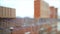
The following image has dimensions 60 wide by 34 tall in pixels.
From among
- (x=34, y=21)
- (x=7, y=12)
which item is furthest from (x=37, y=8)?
(x=7, y=12)

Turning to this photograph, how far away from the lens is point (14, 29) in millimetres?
1106

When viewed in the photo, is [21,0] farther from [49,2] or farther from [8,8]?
[49,2]

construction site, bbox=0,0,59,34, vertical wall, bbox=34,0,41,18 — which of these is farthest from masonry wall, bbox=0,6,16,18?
vertical wall, bbox=34,0,41,18

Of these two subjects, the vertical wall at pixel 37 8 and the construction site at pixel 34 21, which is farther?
the vertical wall at pixel 37 8

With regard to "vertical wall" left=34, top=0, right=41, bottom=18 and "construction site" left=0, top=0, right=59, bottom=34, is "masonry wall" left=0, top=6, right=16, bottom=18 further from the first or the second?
"vertical wall" left=34, top=0, right=41, bottom=18

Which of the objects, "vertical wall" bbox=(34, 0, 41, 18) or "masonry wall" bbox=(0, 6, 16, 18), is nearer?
"masonry wall" bbox=(0, 6, 16, 18)

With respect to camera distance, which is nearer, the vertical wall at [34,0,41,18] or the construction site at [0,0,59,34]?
the construction site at [0,0,59,34]

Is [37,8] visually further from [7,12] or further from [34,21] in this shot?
[7,12]

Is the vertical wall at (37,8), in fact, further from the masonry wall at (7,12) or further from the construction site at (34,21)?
the masonry wall at (7,12)

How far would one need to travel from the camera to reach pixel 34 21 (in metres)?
1.21

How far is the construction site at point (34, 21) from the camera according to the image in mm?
1057

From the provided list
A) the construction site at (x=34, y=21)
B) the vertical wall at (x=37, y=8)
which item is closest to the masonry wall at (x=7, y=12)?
the construction site at (x=34, y=21)

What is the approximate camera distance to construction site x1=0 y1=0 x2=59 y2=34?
1057mm

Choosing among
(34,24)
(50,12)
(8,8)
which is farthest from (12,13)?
(50,12)
